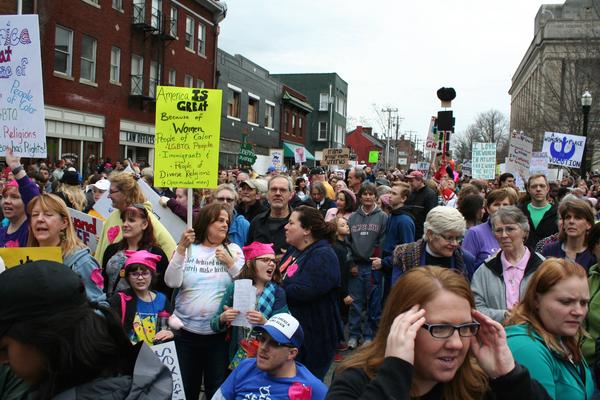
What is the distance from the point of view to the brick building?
69.7 ft

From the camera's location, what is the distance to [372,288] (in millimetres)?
7707

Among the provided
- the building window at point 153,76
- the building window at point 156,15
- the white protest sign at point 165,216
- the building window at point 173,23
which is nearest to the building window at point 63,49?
the building window at point 153,76

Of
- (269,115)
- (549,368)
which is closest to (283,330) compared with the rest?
(549,368)

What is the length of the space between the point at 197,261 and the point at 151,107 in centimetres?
2442

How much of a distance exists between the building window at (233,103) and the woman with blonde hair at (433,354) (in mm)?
34190

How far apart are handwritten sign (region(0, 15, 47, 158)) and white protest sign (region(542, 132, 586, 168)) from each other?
11.7m

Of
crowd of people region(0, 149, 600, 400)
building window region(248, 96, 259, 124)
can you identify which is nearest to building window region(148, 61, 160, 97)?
building window region(248, 96, 259, 124)

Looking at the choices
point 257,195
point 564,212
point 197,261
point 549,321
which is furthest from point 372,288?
point 549,321

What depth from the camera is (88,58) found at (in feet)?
76.1

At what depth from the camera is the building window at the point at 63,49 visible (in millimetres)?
21281

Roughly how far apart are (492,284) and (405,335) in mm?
2804

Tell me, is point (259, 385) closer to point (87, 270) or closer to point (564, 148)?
point (87, 270)

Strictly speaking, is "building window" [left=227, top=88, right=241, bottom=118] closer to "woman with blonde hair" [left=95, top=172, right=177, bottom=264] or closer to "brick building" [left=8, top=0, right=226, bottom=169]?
"brick building" [left=8, top=0, right=226, bottom=169]

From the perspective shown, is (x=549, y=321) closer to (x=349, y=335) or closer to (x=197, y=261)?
(x=197, y=261)
